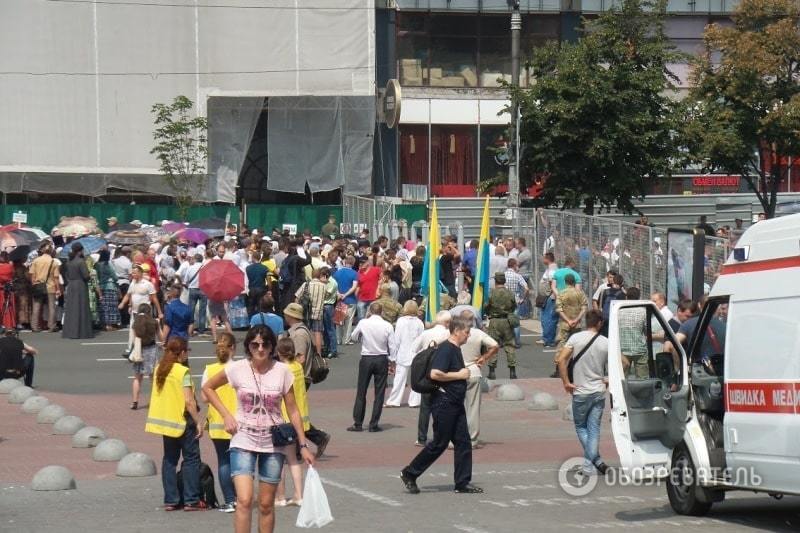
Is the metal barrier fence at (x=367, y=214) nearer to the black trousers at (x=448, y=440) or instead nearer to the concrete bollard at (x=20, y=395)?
the concrete bollard at (x=20, y=395)

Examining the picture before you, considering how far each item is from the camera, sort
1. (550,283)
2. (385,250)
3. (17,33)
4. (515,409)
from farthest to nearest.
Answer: (17,33) < (385,250) < (550,283) < (515,409)

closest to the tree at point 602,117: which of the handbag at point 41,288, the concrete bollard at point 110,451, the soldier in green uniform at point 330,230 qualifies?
the soldier in green uniform at point 330,230

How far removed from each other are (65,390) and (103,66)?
24.1m

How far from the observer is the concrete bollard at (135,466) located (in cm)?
1373

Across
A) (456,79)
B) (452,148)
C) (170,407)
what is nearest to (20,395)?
(170,407)

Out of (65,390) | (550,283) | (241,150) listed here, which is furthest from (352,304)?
(241,150)

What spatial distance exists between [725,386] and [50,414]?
9.46 meters

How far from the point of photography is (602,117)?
36.0 m

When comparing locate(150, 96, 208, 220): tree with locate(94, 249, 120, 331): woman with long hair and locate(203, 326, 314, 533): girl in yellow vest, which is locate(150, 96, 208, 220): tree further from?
locate(203, 326, 314, 533): girl in yellow vest

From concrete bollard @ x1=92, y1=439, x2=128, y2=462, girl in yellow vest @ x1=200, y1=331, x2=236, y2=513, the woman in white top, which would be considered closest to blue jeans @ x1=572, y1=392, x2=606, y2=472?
girl in yellow vest @ x1=200, y1=331, x2=236, y2=513

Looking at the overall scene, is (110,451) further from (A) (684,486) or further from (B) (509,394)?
(B) (509,394)

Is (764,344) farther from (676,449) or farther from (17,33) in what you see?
(17,33)

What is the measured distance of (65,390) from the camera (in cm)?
2100

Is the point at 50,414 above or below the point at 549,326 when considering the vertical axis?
below
